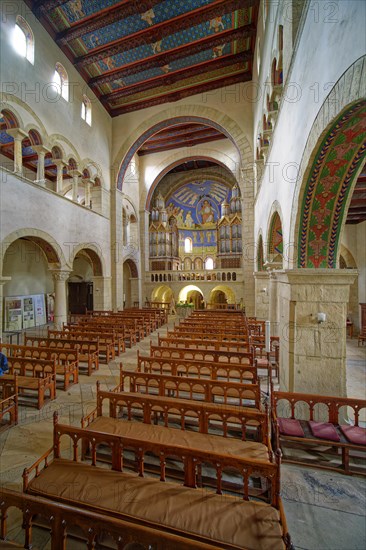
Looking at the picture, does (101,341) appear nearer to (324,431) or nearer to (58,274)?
(58,274)

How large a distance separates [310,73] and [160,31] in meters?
9.40

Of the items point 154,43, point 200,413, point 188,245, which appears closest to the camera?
point 200,413

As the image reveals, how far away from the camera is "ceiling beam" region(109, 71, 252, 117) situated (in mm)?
12677

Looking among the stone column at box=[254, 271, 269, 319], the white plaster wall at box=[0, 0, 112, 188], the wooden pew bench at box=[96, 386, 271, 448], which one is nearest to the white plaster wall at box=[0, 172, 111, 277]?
the white plaster wall at box=[0, 0, 112, 188]

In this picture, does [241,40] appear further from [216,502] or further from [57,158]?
[216,502]

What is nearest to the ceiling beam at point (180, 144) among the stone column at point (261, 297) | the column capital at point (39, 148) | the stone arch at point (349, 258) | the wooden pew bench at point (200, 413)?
the column capital at point (39, 148)

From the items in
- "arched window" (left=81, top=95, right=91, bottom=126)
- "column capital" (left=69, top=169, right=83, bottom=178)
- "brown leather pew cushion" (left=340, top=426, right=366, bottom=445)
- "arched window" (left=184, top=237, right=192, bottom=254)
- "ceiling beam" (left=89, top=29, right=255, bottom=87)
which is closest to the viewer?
"brown leather pew cushion" (left=340, top=426, right=366, bottom=445)

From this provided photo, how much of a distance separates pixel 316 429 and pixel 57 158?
11988 mm

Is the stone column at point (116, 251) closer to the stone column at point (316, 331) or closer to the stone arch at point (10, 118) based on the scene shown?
the stone arch at point (10, 118)

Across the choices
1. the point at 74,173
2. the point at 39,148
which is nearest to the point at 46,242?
the point at 39,148

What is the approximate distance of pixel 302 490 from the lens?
279cm

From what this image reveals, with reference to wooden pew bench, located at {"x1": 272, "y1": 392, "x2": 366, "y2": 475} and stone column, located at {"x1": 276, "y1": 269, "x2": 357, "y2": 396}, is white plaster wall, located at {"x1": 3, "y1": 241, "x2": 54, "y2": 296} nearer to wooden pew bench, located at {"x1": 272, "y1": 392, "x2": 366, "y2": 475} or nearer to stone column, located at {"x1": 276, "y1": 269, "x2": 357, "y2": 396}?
stone column, located at {"x1": 276, "y1": 269, "x2": 357, "y2": 396}

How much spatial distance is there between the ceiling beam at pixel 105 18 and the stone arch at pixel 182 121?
4872 mm

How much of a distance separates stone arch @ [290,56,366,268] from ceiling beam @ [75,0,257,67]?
905cm
